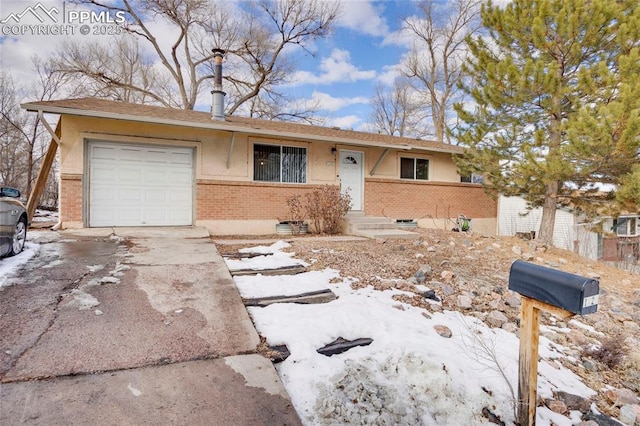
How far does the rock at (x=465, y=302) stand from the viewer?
3873mm

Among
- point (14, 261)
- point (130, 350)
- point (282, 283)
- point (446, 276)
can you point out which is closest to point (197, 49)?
point (14, 261)

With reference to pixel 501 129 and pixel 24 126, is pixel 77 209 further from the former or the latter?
pixel 24 126

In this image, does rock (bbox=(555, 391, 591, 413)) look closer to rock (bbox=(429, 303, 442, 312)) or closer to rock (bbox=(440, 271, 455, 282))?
rock (bbox=(429, 303, 442, 312))

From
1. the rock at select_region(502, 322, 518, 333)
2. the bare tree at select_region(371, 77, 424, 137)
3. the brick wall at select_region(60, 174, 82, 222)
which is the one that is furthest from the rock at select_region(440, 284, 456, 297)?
the bare tree at select_region(371, 77, 424, 137)

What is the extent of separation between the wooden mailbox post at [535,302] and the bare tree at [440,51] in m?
19.7

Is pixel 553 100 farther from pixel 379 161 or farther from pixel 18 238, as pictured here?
pixel 18 238

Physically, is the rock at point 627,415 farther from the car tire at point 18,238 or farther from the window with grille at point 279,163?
the window with grille at point 279,163

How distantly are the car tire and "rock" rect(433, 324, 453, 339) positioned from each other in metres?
5.84

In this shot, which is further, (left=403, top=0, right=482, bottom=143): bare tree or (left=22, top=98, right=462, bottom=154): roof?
(left=403, top=0, right=482, bottom=143): bare tree

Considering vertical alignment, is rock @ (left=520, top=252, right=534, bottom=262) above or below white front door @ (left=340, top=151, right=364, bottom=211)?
below

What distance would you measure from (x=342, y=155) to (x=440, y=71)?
633 inches

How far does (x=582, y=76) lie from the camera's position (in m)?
6.71

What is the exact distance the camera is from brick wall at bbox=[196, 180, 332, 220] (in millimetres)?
8547

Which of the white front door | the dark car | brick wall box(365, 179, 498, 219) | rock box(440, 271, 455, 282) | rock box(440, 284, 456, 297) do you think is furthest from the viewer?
brick wall box(365, 179, 498, 219)
